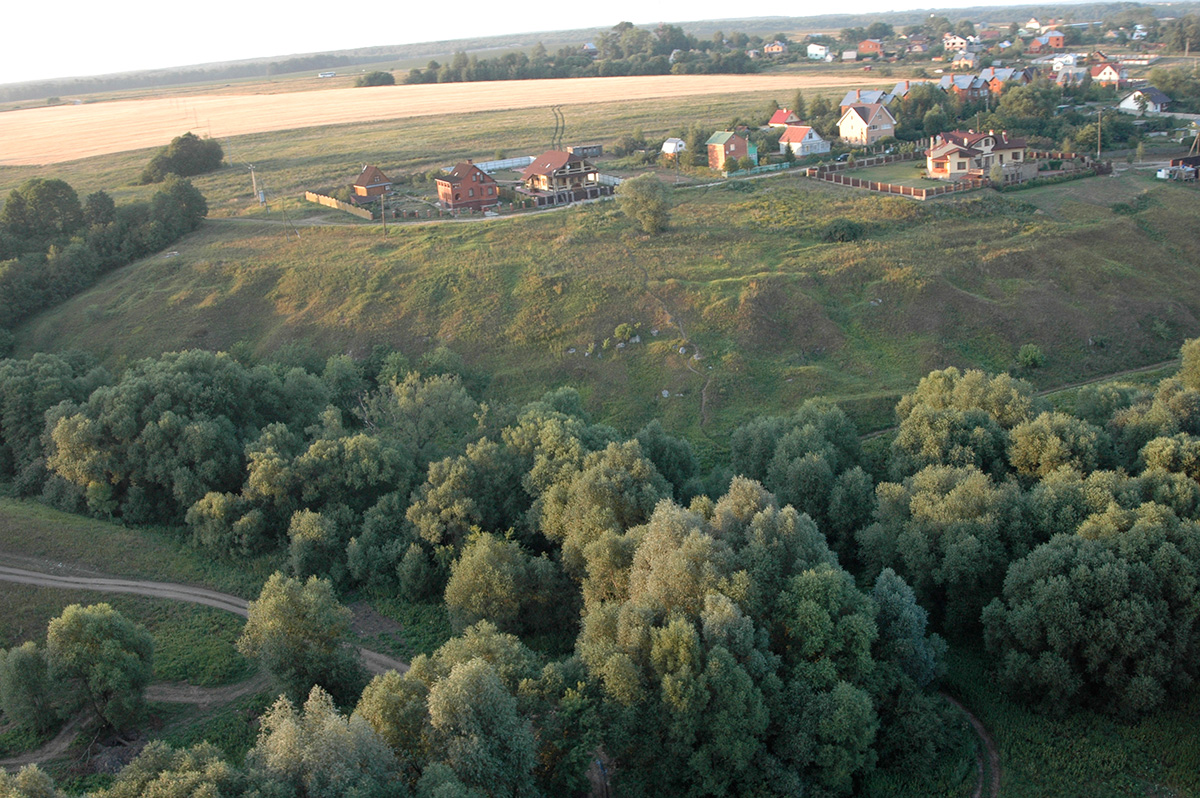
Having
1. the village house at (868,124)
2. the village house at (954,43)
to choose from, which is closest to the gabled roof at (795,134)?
the village house at (868,124)

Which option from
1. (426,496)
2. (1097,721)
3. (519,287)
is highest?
(519,287)

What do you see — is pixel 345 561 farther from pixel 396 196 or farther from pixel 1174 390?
pixel 396 196

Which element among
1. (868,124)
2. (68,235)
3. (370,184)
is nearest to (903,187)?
(868,124)

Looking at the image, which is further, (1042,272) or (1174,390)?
(1042,272)

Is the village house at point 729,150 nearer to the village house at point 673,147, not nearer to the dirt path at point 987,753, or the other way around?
the village house at point 673,147

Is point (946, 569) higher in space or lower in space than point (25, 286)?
lower

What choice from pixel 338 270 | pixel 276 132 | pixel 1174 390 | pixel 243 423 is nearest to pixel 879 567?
pixel 1174 390

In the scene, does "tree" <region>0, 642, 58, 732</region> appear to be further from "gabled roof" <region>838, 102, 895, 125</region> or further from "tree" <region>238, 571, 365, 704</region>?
"gabled roof" <region>838, 102, 895, 125</region>
